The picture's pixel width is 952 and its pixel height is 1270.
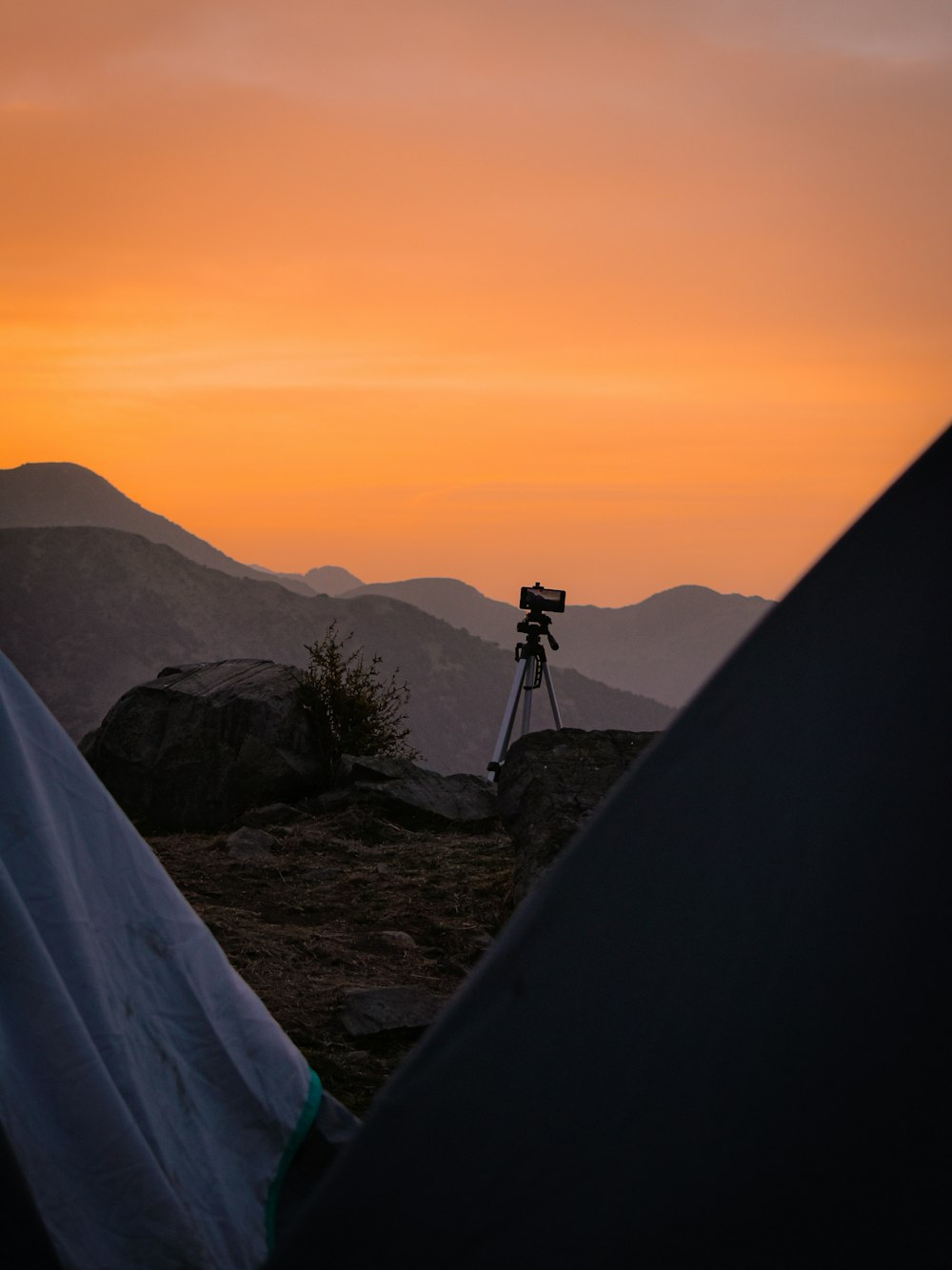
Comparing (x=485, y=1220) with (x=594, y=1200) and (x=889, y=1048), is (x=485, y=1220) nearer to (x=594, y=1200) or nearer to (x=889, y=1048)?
(x=594, y=1200)

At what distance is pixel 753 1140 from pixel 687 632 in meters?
80.0

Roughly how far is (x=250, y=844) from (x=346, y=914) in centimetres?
137

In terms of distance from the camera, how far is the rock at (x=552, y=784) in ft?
17.3

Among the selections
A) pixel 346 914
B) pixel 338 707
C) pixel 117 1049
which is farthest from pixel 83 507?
pixel 117 1049

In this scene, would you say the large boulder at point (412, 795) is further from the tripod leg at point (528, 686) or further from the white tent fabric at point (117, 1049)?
the white tent fabric at point (117, 1049)

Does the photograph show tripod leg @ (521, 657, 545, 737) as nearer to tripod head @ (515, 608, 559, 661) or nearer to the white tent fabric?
tripod head @ (515, 608, 559, 661)

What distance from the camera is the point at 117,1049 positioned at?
2.39 m

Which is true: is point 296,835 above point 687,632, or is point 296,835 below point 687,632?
below

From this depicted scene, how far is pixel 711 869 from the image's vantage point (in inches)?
53.0

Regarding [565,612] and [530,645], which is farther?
[565,612]

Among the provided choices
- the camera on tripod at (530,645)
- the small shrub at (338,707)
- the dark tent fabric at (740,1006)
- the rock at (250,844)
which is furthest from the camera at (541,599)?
the dark tent fabric at (740,1006)

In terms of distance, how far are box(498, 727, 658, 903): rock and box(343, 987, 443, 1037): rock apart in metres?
1.00

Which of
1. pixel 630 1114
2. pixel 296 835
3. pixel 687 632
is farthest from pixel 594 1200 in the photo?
pixel 687 632

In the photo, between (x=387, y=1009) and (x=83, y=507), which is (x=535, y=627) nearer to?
(x=387, y=1009)
